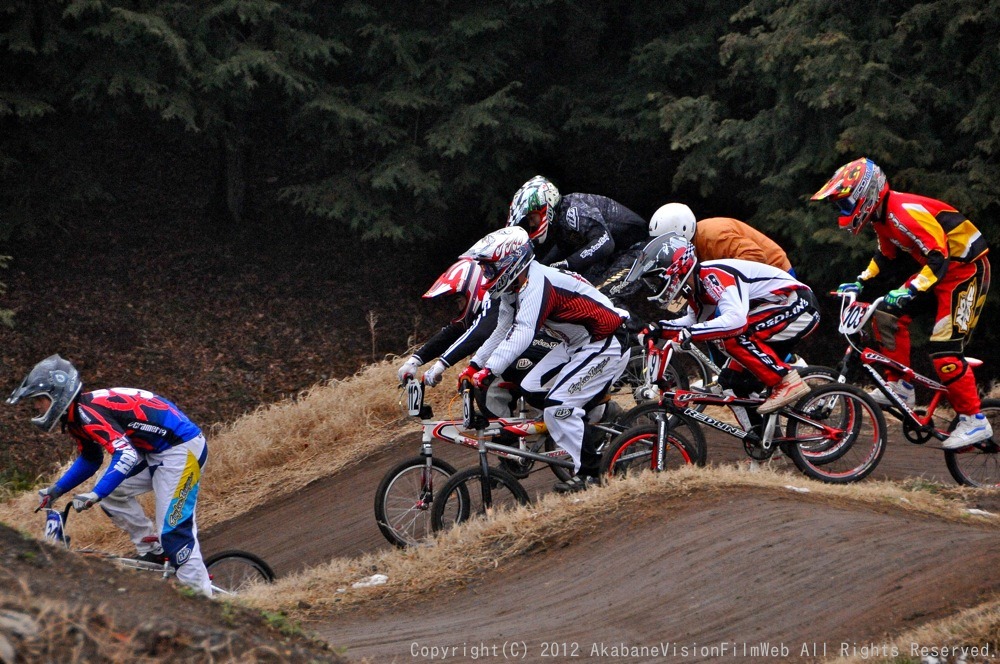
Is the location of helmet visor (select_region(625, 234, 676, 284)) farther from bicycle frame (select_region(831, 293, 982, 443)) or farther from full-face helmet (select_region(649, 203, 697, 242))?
bicycle frame (select_region(831, 293, 982, 443))

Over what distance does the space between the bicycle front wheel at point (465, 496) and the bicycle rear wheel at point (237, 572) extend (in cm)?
149

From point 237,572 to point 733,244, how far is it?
→ 5.36m

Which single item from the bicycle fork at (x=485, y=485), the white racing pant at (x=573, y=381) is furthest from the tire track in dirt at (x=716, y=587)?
the white racing pant at (x=573, y=381)

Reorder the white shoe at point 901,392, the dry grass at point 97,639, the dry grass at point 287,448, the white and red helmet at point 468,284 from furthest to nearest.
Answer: the dry grass at point 287,448 < the white and red helmet at point 468,284 < the white shoe at point 901,392 < the dry grass at point 97,639

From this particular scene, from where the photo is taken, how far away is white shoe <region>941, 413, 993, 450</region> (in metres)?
8.90

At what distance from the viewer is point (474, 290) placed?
951 cm

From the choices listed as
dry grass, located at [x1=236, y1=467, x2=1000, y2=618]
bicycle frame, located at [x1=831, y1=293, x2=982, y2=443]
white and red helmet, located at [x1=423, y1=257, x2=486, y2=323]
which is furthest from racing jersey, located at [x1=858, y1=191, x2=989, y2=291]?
white and red helmet, located at [x1=423, y1=257, x2=486, y2=323]

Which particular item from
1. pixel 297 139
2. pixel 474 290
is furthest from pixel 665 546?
pixel 297 139

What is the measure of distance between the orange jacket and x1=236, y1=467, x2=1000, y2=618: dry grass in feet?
7.94

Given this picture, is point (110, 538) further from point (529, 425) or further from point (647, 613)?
point (647, 613)

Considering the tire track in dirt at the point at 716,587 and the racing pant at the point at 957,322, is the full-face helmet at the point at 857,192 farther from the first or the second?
the tire track in dirt at the point at 716,587

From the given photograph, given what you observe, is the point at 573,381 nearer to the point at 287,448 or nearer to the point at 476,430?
the point at 476,430

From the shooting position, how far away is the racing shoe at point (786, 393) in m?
8.70

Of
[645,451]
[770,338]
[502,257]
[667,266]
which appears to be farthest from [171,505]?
[770,338]
